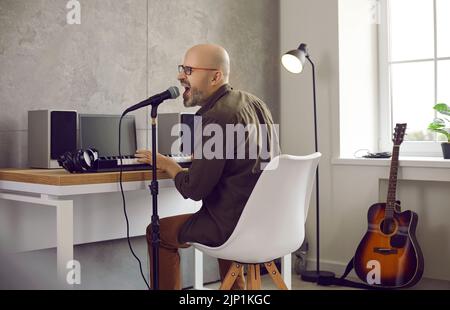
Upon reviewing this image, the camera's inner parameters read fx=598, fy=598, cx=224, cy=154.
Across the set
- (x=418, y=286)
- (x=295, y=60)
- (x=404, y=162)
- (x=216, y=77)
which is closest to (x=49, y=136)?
(x=216, y=77)

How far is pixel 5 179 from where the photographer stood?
2367 mm

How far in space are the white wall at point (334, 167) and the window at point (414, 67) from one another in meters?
0.11

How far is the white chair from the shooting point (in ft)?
6.83

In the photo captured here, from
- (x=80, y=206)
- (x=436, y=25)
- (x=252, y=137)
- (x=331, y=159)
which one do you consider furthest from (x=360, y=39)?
(x=80, y=206)

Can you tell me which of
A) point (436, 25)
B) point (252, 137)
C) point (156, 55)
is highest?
point (436, 25)

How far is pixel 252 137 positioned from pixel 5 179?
100 centimetres

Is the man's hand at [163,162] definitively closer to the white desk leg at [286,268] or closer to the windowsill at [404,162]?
the white desk leg at [286,268]

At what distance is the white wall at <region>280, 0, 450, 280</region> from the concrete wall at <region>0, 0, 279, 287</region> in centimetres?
49

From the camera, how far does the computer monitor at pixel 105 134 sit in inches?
104

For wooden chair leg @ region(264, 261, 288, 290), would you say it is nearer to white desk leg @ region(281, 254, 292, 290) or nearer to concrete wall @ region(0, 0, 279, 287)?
white desk leg @ region(281, 254, 292, 290)

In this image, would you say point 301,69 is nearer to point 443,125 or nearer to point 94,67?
point 443,125

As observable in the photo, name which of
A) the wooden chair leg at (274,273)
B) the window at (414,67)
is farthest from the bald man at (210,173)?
the window at (414,67)

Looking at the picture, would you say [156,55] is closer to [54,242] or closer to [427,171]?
[54,242]

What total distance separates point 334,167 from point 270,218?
167 centimetres
